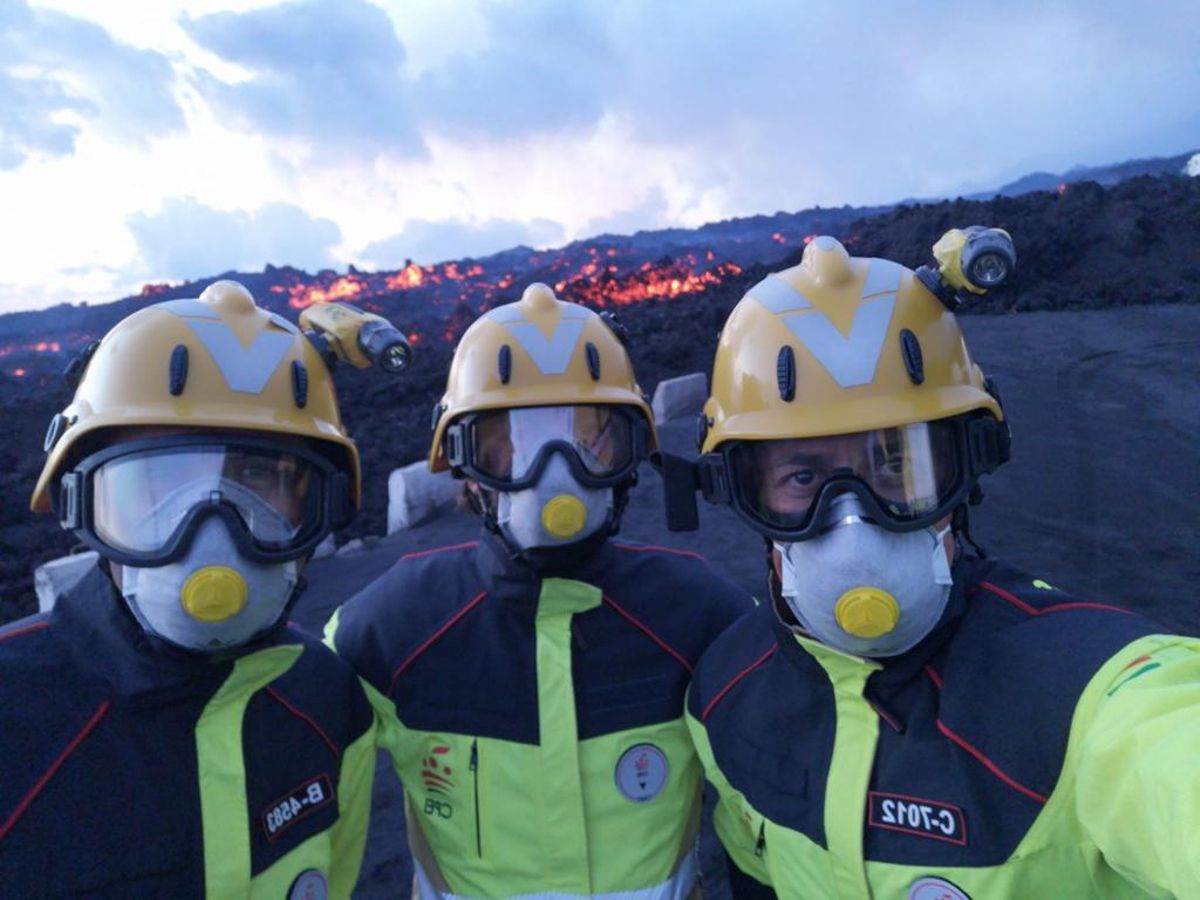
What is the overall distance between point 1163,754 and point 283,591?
1814 millimetres

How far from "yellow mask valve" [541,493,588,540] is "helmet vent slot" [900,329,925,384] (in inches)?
41.5

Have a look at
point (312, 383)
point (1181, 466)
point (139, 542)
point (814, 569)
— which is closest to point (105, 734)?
point (139, 542)

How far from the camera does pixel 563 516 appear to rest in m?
2.36

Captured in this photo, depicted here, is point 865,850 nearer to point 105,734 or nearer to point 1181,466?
point 105,734

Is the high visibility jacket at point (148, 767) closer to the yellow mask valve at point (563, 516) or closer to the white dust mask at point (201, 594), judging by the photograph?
the white dust mask at point (201, 594)

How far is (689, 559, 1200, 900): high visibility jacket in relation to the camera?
126cm

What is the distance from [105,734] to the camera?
168cm

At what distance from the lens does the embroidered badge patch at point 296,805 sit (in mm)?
1829

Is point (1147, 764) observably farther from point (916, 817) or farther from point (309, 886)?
point (309, 886)

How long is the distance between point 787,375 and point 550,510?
87 centimetres

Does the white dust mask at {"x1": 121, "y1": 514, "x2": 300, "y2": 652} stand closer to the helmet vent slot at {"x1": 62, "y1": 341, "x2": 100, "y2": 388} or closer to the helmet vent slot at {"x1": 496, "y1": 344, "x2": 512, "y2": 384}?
the helmet vent slot at {"x1": 62, "y1": 341, "x2": 100, "y2": 388}

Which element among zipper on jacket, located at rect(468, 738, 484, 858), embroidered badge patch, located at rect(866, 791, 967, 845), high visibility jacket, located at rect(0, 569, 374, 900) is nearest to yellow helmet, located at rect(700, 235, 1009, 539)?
embroidered badge patch, located at rect(866, 791, 967, 845)

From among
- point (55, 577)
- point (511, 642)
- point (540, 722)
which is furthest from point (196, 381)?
point (55, 577)

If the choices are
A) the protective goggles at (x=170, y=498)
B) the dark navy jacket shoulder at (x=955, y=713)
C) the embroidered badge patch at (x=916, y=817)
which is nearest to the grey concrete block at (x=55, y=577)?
the protective goggles at (x=170, y=498)
